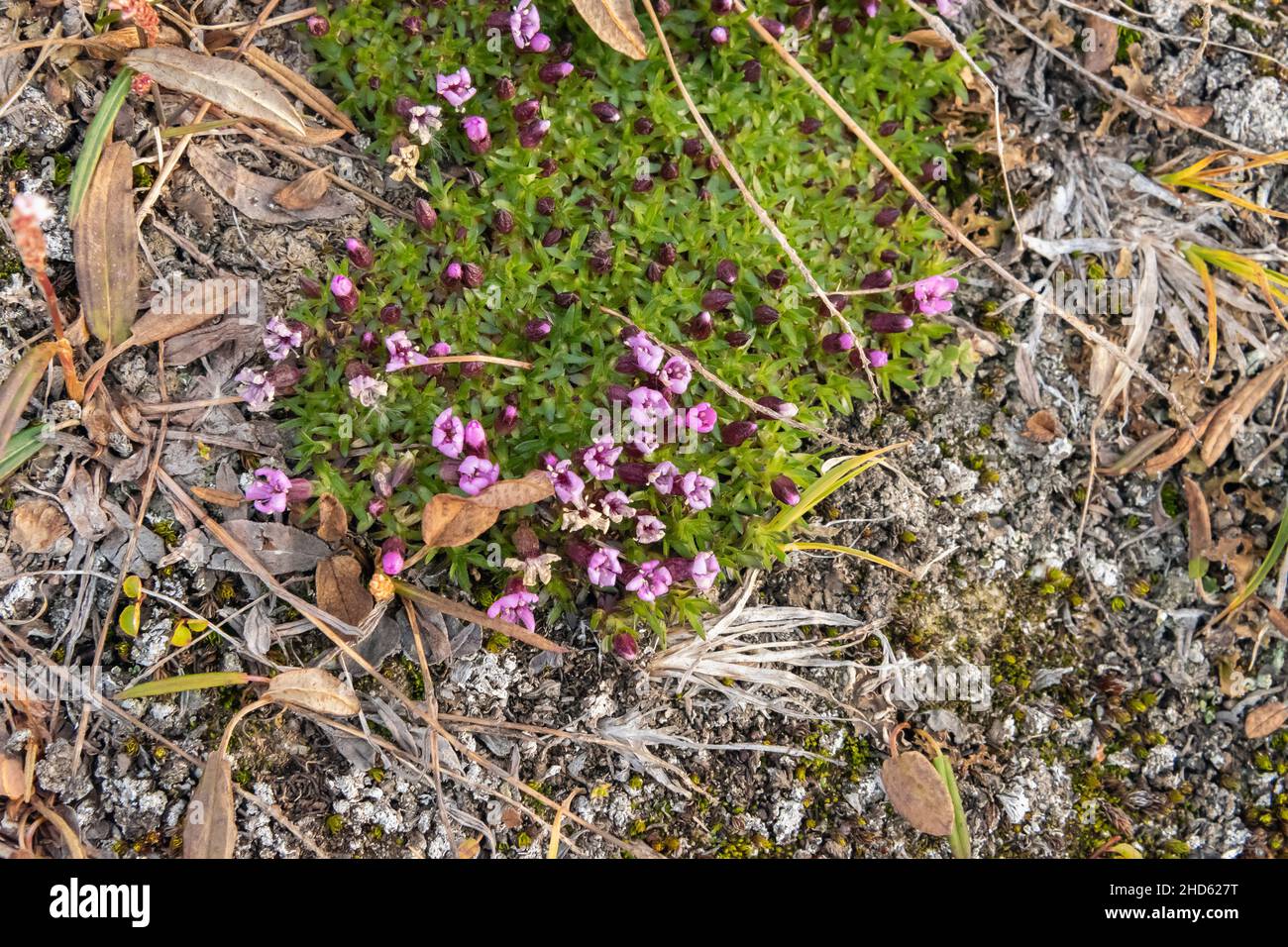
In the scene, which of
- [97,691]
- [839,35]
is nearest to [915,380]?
[839,35]

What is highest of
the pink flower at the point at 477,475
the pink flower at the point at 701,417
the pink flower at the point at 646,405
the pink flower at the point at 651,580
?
the pink flower at the point at 646,405

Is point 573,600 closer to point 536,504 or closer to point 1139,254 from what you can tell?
point 536,504

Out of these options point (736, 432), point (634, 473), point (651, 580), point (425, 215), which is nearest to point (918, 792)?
point (651, 580)

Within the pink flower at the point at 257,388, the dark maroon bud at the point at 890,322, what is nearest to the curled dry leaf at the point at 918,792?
the dark maroon bud at the point at 890,322

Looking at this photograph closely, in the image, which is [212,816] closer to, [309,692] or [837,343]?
[309,692]

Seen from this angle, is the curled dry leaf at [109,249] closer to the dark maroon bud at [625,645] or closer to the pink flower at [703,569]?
the dark maroon bud at [625,645]

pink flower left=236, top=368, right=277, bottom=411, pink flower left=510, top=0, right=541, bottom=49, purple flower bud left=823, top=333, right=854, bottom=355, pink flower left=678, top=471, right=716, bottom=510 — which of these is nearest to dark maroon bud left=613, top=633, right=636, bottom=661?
pink flower left=678, top=471, right=716, bottom=510
